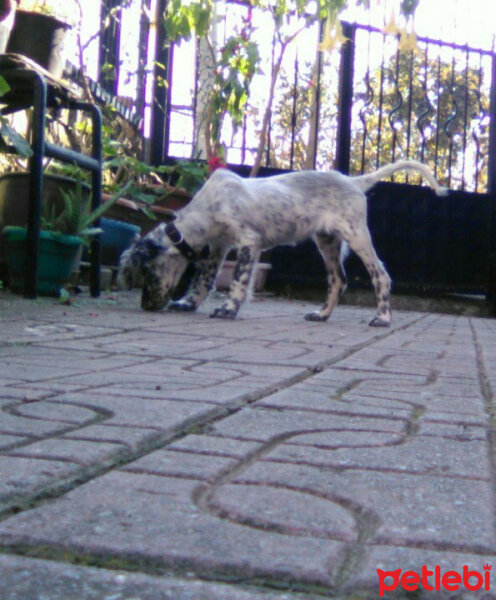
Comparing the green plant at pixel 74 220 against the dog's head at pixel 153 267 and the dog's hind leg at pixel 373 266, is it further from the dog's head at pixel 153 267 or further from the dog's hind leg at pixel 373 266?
the dog's hind leg at pixel 373 266

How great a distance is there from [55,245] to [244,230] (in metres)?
1.19

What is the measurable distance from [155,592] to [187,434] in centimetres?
78

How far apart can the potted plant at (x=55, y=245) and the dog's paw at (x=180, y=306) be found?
2.37 feet

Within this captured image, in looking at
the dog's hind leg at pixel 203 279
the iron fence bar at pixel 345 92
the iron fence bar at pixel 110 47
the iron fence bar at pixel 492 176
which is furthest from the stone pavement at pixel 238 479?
the iron fence bar at pixel 492 176

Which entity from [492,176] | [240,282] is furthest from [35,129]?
[492,176]

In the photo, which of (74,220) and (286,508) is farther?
(74,220)

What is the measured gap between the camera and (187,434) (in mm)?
1592

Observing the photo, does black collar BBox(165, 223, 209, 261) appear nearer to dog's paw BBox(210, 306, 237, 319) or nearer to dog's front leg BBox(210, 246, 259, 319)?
dog's front leg BBox(210, 246, 259, 319)

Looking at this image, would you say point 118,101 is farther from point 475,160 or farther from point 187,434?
point 187,434

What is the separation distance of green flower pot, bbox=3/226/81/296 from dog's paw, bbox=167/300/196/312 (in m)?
0.74

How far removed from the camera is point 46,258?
5.32m

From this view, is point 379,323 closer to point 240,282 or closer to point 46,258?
point 240,282

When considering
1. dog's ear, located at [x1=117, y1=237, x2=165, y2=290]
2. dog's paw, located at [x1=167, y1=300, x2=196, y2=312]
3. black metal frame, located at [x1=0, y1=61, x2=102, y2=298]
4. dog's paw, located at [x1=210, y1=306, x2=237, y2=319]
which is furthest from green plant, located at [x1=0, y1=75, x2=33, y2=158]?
dog's paw, located at [x1=167, y1=300, x2=196, y2=312]

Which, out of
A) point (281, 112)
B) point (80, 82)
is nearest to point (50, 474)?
point (80, 82)
